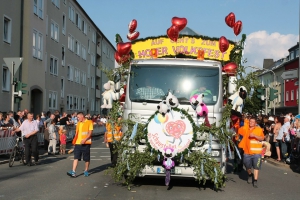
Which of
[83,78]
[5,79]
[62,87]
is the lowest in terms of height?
[5,79]

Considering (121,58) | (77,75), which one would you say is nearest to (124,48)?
(121,58)

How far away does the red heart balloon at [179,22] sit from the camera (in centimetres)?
1118

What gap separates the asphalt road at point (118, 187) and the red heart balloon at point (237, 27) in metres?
3.89

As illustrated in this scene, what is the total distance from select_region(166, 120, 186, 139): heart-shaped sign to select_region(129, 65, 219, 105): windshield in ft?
1.83

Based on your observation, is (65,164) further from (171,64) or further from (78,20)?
(78,20)

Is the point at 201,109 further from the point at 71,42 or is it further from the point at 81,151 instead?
the point at 71,42

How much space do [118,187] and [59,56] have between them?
33625mm

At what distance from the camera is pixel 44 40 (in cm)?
3550

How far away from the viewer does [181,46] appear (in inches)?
446

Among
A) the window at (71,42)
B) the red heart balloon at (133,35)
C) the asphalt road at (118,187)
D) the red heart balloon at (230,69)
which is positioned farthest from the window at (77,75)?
the red heart balloon at (230,69)

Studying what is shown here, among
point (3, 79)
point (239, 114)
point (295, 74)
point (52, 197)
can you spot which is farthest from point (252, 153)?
point (3, 79)

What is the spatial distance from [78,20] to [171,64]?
43.6m

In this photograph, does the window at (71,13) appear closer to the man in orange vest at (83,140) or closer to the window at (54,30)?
the window at (54,30)

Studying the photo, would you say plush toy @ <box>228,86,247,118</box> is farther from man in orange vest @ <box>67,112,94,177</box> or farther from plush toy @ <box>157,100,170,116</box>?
man in orange vest @ <box>67,112,94,177</box>
